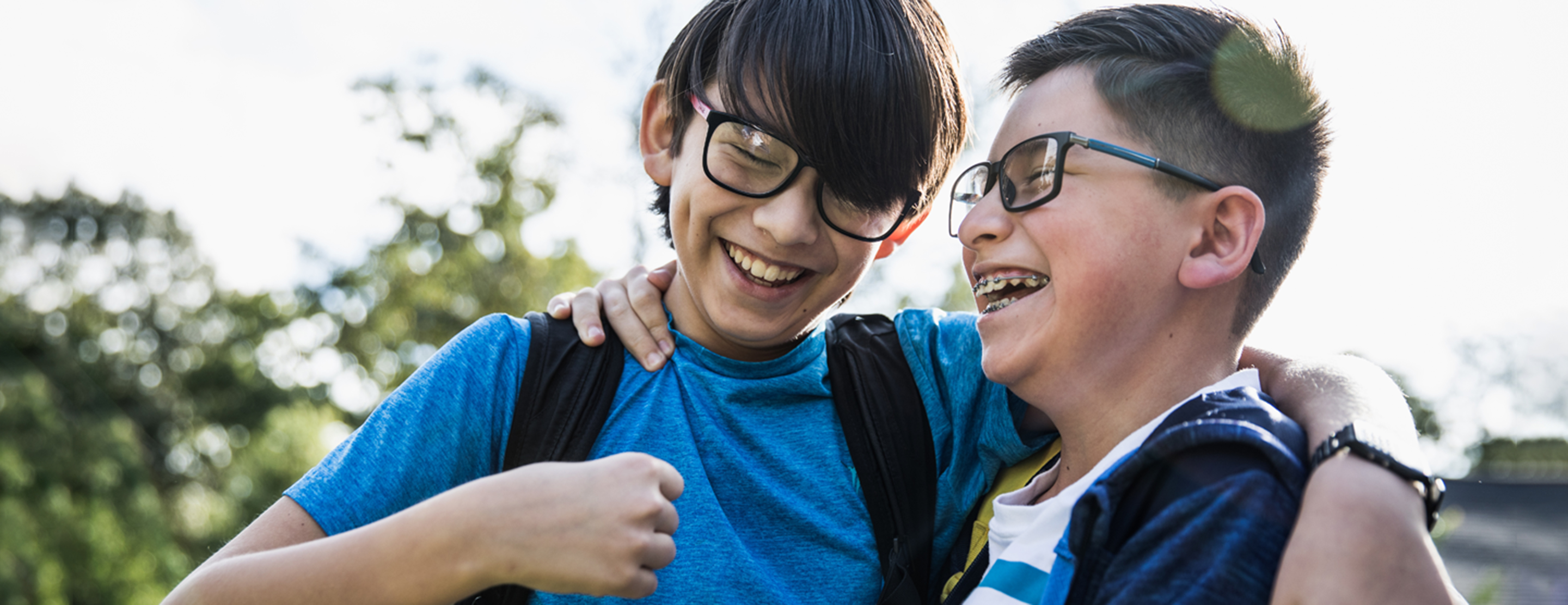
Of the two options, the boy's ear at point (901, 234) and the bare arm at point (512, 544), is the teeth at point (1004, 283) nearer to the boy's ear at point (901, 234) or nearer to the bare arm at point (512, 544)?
the boy's ear at point (901, 234)

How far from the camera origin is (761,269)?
1.90 m

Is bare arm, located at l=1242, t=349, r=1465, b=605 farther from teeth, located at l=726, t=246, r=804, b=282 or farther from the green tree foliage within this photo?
the green tree foliage

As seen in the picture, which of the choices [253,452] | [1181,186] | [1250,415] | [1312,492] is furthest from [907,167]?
[253,452]

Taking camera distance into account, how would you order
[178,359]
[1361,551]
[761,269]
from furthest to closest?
[178,359], [761,269], [1361,551]

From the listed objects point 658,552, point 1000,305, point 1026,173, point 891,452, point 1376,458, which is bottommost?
point 891,452

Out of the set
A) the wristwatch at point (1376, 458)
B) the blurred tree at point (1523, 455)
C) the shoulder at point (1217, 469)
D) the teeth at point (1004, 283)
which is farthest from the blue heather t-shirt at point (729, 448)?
the blurred tree at point (1523, 455)

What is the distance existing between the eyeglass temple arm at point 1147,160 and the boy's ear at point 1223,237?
3 centimetres

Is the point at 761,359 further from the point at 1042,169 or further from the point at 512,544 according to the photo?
the point at 512,544

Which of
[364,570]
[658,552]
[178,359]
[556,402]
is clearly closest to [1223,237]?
[658,552]

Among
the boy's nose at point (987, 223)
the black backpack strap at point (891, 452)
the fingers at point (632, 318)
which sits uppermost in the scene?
the boy's nose at point (987, 223)

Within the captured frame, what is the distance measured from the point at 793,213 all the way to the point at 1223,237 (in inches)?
31.7

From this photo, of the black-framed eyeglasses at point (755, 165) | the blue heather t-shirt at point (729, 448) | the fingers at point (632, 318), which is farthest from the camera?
the fingers at point (632, 318)

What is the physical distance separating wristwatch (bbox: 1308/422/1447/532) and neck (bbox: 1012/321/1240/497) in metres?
0.45

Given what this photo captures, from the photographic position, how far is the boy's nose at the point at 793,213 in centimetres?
179
